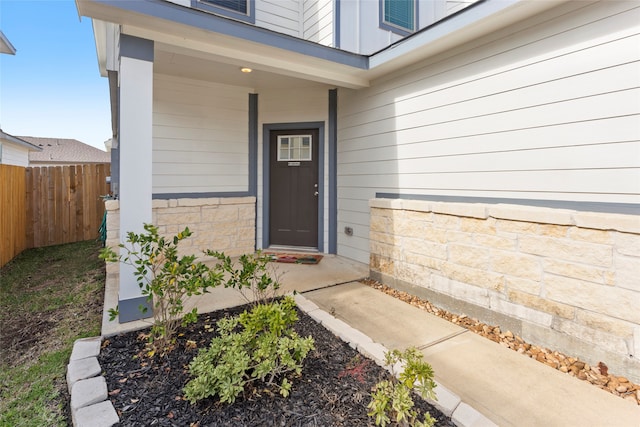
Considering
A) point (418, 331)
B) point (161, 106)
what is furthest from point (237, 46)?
point (418, 331)

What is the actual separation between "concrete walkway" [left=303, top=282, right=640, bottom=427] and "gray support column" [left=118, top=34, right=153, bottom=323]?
1763 mm

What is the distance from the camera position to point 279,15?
192 inches

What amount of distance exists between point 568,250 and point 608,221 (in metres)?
0.32

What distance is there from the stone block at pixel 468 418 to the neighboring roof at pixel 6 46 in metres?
6.98

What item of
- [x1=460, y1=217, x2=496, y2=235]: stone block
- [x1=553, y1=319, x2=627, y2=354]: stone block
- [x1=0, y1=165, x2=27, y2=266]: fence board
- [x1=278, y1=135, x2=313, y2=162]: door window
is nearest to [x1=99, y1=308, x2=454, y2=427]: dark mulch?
[x1=553, y1=319, x2=627, y2=354]: stone block

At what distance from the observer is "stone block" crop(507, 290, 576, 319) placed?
2.34 meters

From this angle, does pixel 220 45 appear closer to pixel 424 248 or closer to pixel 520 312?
pixel 424 248

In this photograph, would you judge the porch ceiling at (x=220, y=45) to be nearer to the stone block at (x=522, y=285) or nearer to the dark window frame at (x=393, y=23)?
the dark window frame at (x=393, y=23)

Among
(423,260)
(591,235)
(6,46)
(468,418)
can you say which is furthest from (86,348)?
(6,46)

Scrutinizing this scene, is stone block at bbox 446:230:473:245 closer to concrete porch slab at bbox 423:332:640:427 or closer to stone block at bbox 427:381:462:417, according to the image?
concrete porch slab at bbox 423:332:640:427

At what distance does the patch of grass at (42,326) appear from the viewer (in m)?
1.84

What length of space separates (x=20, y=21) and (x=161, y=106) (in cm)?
882

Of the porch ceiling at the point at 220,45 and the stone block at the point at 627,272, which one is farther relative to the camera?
the porch ceiling at the point at 220,45

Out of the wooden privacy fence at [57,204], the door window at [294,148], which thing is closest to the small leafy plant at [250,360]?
the door window at [294,148]
